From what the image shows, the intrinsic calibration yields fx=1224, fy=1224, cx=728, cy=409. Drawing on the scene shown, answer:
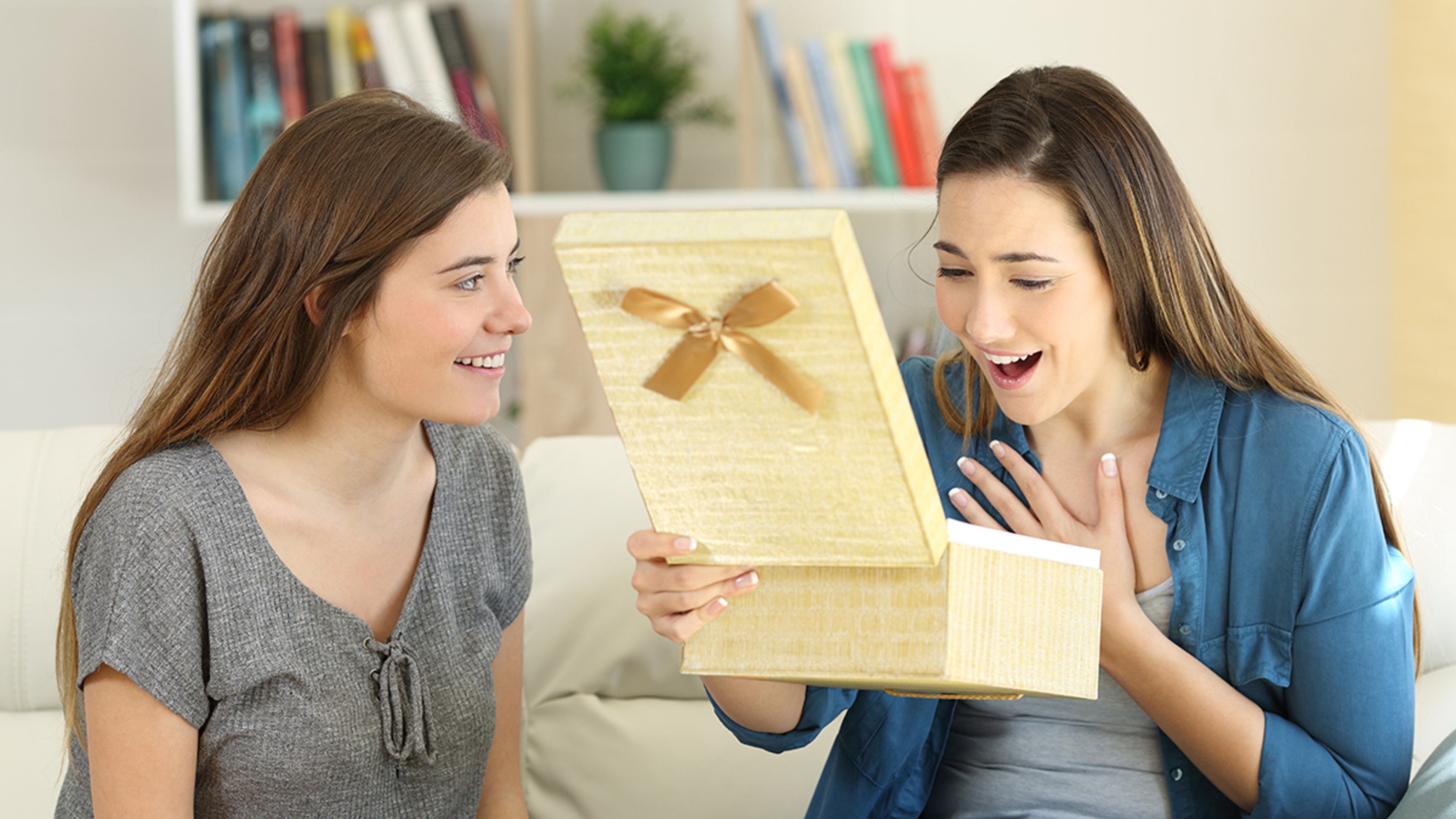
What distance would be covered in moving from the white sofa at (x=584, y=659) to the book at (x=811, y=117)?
94 cm

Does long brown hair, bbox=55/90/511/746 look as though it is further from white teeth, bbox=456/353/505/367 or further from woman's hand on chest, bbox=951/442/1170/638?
woman's hand on chest, bbox=951/442/1170/638

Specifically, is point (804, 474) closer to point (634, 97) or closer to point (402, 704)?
point (402, 704)

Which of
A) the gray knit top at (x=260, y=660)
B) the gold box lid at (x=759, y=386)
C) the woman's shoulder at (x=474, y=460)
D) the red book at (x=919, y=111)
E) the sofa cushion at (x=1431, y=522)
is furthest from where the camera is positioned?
the red book at (x=919, y=111)

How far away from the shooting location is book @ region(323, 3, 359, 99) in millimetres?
2438

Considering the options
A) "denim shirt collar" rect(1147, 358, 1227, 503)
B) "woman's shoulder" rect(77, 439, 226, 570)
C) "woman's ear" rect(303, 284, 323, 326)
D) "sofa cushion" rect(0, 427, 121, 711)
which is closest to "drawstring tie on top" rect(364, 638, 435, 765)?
"woman's shoulder" rect(77, 439, 226, 570)

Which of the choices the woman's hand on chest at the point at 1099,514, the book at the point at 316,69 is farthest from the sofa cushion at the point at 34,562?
the woman's hand on chest at the point at 1099,514

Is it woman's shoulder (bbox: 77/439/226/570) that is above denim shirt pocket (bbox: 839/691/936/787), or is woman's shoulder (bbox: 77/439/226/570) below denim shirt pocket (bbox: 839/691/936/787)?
above

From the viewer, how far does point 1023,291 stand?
112cm

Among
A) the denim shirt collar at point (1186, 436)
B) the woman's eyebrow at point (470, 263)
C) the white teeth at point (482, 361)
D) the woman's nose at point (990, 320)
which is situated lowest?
the denim shirt collar at point (1186, 436)

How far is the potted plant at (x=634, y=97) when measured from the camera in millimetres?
2398

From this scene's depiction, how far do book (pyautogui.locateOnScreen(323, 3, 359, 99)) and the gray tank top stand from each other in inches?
73.1

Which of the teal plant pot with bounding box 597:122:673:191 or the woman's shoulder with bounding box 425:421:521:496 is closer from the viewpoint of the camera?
the woman's shoulder with bounding box 425:421:521:496

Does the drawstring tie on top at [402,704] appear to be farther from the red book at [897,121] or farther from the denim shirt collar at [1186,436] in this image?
the red book at [897,121]

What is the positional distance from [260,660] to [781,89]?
165cm
